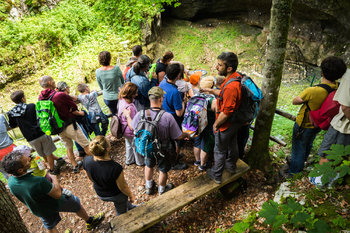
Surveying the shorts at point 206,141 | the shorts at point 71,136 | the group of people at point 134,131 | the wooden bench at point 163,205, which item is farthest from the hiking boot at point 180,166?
the shorts at point 71,136

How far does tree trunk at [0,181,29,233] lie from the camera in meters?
2.16

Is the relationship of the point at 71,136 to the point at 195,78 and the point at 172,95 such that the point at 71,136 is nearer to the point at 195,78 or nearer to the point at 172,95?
the point at 172,95

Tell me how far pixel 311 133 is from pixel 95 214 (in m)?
4.31

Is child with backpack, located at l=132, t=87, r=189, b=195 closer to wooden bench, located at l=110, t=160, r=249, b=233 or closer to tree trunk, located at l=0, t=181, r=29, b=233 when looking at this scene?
wooden bench, located at l=110, t=160, r=249, b=233

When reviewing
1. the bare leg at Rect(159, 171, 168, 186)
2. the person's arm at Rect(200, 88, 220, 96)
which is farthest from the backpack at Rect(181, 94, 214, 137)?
the bare leg at Rect(159, 171, 168, 186)

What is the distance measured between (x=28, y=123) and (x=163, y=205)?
3.16 meters

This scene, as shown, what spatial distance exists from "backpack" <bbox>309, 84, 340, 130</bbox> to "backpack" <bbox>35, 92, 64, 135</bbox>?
15.4 ft

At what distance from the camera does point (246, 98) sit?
130 inches

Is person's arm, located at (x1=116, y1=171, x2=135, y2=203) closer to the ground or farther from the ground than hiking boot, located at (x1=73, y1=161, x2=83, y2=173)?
farther from the ground

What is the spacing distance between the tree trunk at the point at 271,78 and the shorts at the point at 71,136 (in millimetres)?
3744

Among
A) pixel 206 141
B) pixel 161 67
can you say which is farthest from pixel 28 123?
pixel 206 141

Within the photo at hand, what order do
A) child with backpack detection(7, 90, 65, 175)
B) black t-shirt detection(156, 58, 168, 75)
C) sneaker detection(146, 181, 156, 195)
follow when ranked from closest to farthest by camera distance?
child with backpack detection(7, 90, 65, 175)
sneaker detection(146, 181, 156, 195)
black t-shirt detection(156, 58, 168, 75)

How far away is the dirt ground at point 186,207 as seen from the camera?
3.65 metres

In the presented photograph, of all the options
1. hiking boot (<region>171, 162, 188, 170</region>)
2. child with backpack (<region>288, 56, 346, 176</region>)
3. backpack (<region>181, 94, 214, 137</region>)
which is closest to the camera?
child with backpack (<region>288, 56, 346, 176</region>)
